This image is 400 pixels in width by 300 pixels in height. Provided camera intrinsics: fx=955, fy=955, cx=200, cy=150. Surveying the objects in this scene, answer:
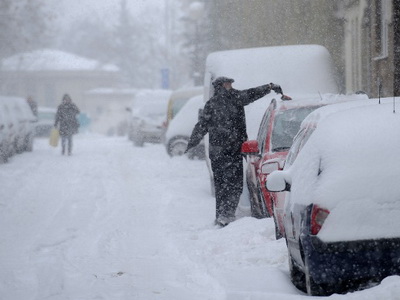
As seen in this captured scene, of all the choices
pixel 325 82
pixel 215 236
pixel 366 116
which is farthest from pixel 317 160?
pixel 325 82

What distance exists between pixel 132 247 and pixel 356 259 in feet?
15.2

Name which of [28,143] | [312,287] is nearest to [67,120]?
[28,143]

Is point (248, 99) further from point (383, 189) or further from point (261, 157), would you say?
point (383, 189)

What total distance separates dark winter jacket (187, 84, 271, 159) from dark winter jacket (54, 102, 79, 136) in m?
17.3

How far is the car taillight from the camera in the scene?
247 inches

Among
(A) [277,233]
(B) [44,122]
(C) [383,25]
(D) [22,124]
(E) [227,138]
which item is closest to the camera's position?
(A) [277,233]

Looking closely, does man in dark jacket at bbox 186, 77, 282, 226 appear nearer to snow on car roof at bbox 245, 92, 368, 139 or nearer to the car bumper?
snow on car roof at bbox 245, 92, 368, 139

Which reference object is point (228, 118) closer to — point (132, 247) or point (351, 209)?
point (132, 247)

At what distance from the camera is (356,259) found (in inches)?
244

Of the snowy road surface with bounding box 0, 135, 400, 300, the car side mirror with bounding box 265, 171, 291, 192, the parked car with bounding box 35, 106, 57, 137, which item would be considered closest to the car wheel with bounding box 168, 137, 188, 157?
the snowy road surface with bounding box 0, 135, 400, 300

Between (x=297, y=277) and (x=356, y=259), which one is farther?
(x=297, y=277)

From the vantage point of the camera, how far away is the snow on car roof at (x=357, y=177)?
6.18 m

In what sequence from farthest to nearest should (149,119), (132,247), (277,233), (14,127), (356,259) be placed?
(149,119)
(14,127)
(132,247)
(277,233)
(356,259)

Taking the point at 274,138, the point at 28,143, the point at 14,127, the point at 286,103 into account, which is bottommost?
the point at 28,143
